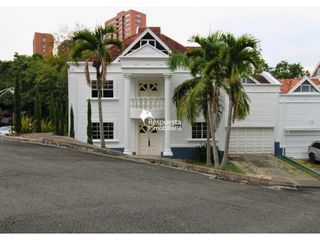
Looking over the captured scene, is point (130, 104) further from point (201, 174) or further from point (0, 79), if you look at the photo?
point (0, 79)

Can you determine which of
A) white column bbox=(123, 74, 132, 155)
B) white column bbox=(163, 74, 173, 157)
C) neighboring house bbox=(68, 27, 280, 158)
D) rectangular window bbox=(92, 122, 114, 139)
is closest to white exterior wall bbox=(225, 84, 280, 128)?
neighboring house bbox=(68, 27, 280, 158)

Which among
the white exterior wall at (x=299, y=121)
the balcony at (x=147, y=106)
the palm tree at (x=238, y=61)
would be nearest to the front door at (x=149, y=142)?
the balcony at (x=147, y=106)

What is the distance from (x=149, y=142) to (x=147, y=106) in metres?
2.56

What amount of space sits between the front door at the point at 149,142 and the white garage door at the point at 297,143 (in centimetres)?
926

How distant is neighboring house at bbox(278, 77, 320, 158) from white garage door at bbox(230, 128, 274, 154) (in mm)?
763

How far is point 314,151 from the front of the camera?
2109 cm

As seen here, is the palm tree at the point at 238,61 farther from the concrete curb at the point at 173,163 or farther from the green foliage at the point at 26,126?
the green foliage at the point at 26,126

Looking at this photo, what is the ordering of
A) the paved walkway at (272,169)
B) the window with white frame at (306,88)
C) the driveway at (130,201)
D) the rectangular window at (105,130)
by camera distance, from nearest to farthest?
the driveway at (130,201) → the paved walkway at (272,169) → the rectangular window at (105,130) → the window with white frame at (306,88)

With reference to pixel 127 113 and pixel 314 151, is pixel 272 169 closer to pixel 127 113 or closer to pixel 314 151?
pixel 314 151

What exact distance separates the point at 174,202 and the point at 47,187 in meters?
3.54

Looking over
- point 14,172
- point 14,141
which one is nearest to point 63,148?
point 14,141

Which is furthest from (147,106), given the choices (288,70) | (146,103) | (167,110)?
(288,70)

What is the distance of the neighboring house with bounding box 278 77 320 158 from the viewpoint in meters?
22.4

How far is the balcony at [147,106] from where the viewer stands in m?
19.7
